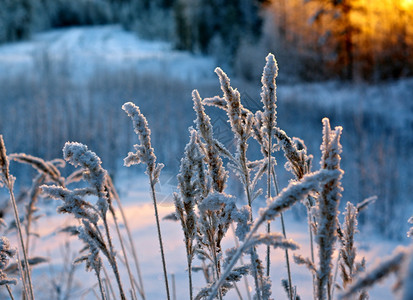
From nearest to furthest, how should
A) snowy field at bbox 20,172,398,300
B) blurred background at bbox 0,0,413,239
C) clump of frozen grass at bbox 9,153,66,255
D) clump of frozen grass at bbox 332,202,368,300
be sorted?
1. clump of frozen grass at bbox 332,202,368,300
2. clump of frozen grass at bbox 9,153,66,255
3. snowy field at bbox 20,172,398,300
4. blurred background at bbox 0,0,413,239

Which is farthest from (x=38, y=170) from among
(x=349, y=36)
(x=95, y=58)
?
(x=95, y=58)

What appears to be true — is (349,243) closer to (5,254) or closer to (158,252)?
(5,254)

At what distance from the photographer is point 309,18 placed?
10703 millimetres

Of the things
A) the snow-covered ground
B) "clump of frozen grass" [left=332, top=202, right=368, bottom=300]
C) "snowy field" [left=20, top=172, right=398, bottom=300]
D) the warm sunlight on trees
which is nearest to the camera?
"clump of frozen grass" [left=332, top=202, right=368, bottom=300]

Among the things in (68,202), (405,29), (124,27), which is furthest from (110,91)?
(124,27)

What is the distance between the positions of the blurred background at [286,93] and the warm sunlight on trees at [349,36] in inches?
1.0

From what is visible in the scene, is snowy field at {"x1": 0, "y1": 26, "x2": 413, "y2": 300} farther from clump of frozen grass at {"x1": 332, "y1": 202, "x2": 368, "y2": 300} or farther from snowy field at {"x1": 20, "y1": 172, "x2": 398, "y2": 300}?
clump of frozen grass at {"x1": 332, "y1": 202, "x2": 368, "y2": 300}

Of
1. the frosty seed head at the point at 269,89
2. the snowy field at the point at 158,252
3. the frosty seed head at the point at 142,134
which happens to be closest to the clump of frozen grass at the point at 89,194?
the frosty seed head at the point at 142,134

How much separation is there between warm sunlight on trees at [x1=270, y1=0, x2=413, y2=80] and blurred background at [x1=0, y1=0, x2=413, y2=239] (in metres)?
0.03

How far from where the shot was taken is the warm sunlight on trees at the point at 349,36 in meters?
9.51

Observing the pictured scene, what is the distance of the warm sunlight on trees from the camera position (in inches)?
374

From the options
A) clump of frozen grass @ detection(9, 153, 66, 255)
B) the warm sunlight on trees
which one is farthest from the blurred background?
clump of frozen grass @ detection(9, 153, 66, 255)

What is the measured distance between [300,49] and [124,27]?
76.7 ft

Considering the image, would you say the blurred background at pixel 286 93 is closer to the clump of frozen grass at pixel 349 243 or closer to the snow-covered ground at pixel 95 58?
the snow-covered ground at pixel 95 58
